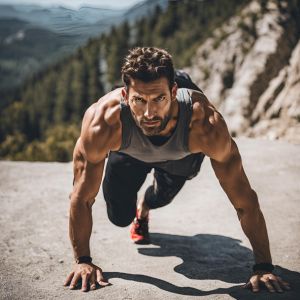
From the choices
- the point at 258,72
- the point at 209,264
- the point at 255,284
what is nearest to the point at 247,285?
the point at 255,284

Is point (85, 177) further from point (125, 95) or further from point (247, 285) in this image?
point (247, 285)

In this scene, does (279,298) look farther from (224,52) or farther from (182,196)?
(224,52)

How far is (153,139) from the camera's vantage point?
3031 mm

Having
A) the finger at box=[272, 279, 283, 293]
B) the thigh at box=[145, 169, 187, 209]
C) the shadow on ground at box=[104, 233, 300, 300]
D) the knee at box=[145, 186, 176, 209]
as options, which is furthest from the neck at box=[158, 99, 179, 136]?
the finger at box=[272, 279, 283, 293]

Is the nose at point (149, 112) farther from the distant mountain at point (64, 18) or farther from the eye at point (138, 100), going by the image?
the distant mountain at point (64, 18)

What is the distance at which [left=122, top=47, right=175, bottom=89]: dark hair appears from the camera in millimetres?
2881

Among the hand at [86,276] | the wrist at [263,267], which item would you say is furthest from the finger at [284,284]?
the hand at [86,276]

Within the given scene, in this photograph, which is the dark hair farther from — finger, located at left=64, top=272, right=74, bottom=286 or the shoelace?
the shoelace

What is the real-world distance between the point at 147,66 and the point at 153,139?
1.67 feet

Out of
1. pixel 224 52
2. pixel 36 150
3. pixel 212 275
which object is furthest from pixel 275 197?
pixel 36 150

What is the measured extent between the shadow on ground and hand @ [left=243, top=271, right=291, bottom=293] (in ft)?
0.13

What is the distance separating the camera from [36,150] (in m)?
40.2

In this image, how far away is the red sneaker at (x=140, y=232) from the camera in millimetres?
4188

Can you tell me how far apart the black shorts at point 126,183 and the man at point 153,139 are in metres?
0.45
